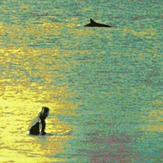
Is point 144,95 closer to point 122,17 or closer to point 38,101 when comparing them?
point 38,101

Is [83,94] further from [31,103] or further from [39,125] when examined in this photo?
[39,125]

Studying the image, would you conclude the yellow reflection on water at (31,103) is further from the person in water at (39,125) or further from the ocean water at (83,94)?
the person in water at (39,125)

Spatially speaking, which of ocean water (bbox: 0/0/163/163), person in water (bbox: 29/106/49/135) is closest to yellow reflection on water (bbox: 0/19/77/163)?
ocean water (bbox: 0/0/163/163)

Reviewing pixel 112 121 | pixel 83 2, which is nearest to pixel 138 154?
pixel 112 121

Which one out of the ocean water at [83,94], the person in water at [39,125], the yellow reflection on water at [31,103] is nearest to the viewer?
the yellow reflection on water at [31,103]

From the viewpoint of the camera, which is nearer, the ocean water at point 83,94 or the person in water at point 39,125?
the ocean water at point 83,94

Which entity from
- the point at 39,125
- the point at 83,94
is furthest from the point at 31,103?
the point at 39,125

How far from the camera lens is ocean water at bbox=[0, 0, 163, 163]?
81.0 feet

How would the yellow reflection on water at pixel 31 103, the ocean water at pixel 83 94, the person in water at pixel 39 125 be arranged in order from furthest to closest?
the person in water at pixel 39 125 < the ocean water at pixel 83 94 < the yellow reflection on water at pixel 31 103

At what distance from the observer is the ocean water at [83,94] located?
24.7 meters

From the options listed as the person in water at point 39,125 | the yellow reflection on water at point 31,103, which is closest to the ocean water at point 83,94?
the yellow reflection on water at point 31,103

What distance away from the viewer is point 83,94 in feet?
111

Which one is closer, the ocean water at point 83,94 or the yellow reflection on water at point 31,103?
the yellow reflection on water at point 31,103

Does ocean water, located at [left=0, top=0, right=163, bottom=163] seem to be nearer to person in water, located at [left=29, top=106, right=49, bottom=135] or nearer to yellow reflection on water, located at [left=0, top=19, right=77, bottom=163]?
yellow reflection on water, located at [left=0, top=19, right=77, bottom=163]
